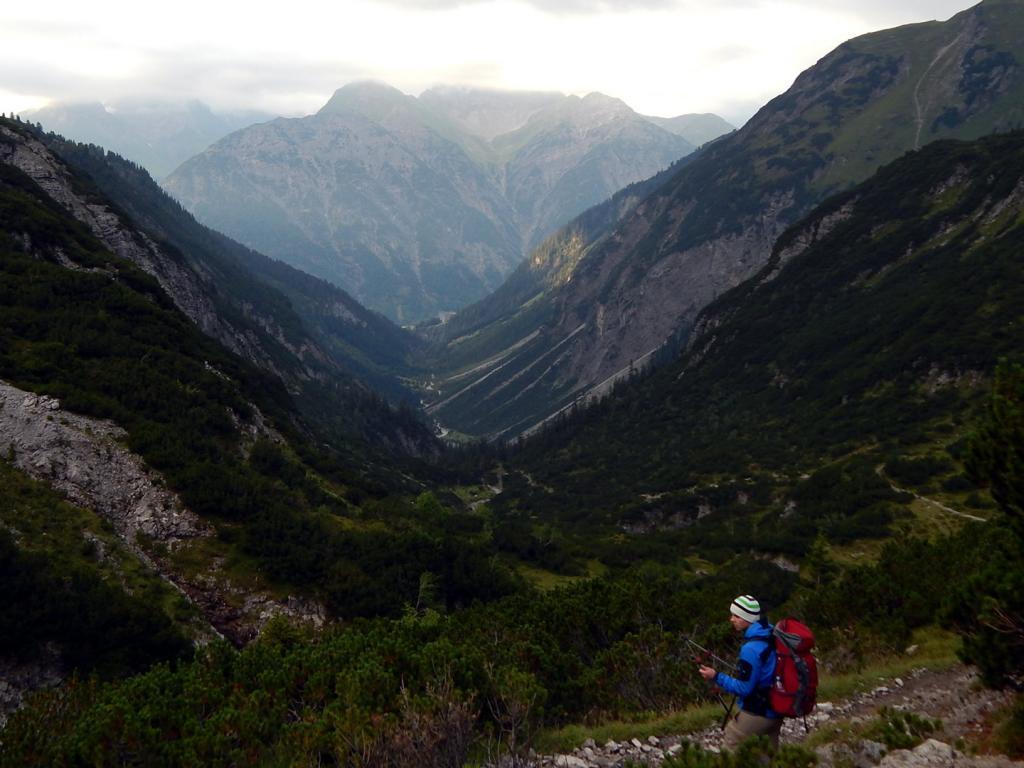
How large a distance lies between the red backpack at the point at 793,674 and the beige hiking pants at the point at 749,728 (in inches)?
22.2

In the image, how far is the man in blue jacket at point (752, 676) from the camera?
1144 centimetres

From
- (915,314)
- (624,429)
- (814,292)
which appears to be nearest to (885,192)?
(814,292)

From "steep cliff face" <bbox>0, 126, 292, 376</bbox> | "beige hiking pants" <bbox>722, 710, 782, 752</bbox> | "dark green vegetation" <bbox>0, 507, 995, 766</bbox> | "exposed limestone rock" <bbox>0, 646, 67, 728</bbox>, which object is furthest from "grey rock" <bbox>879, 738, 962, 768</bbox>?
"steep cliff face" <bbox>0, 126, 292, 376</bbox>

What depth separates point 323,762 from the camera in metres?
15.5

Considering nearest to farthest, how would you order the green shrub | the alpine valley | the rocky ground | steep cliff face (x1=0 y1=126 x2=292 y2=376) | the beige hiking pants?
the beige hiking pants < the rocky ground < the green shrub < the alpine valley < steep cliff face (x1=0 y1=126 x2=292 y2=376)

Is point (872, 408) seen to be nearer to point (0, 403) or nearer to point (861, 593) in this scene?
point (861, 593)

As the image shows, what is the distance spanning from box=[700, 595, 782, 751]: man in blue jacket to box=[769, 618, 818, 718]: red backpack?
0.49 feet

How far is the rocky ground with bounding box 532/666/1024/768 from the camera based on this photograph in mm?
12094

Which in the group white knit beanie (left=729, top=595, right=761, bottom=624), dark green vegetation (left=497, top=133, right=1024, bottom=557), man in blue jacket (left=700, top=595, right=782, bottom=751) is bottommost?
dark green vegetation (left=497, top=133, right=1024, bottom=557)

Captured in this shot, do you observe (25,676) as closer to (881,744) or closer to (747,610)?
(747,610)

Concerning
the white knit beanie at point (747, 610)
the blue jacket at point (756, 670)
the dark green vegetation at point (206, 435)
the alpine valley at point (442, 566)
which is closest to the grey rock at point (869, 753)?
the alpine valley at point (442, 566)

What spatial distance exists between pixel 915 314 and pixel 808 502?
65348 mm

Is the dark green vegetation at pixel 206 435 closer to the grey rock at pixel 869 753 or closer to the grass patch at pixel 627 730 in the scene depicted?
the grass patch at pixel 627 730

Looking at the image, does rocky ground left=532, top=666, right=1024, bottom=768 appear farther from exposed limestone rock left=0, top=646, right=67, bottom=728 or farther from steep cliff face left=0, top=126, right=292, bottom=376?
steep cliff face left=0, top=126, right=292, bottom=376
